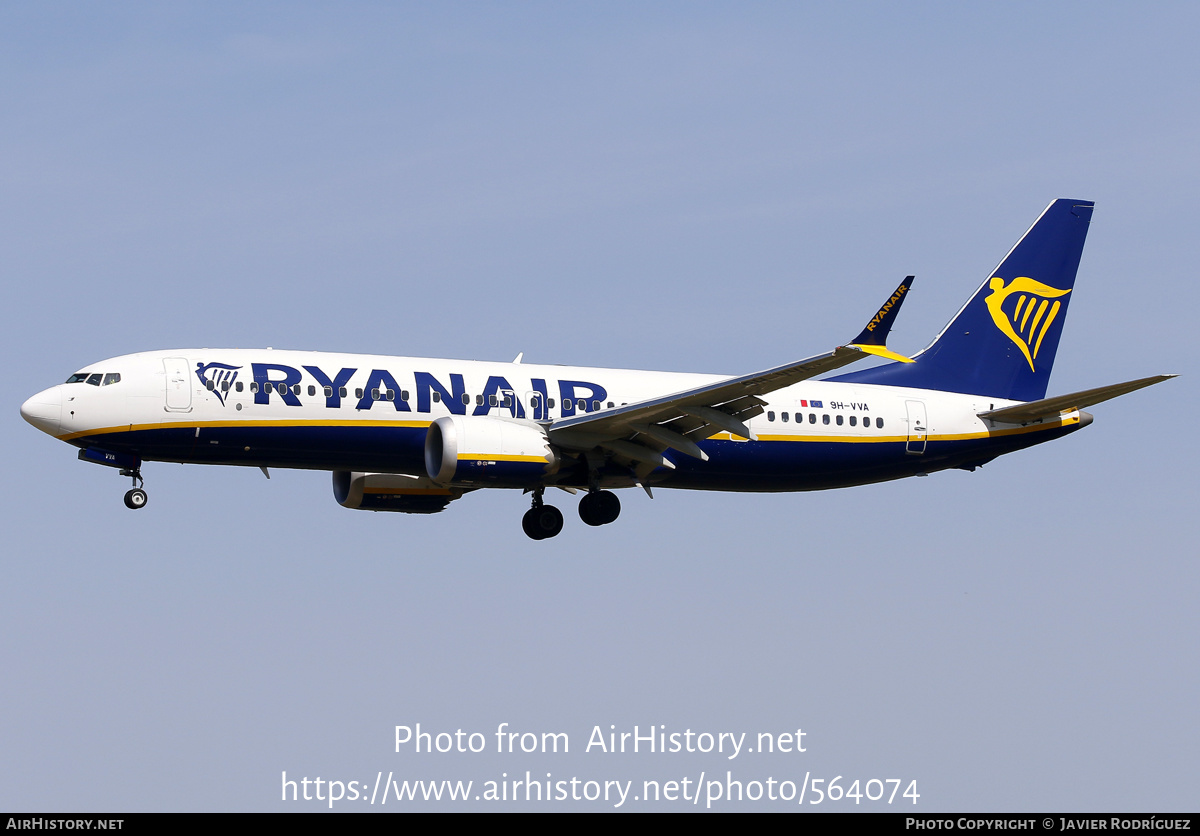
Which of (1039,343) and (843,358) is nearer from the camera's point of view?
(843,358)

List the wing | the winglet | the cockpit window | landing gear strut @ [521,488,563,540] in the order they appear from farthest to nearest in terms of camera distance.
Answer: landing gear strut @ [521,488,563,540] < the cockpit window < the wing < the winglet

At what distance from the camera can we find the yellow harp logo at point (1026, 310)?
44375 mm

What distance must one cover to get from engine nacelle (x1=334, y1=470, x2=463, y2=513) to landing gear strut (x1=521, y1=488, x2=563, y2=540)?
9.16 ft

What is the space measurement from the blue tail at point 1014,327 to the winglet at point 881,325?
1136cm

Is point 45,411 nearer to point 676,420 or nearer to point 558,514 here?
point 558,514

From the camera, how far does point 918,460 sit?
136 feet

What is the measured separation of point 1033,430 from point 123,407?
76.3 ft

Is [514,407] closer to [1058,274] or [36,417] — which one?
[36,417]

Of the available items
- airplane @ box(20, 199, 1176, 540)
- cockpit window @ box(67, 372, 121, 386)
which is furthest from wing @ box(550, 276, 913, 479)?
cockpit window @ box(67, 372, 121, 386)

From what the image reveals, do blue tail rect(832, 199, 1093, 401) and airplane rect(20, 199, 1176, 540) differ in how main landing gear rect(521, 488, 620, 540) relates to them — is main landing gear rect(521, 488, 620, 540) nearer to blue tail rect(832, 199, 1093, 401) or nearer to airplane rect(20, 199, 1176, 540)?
airplane rect(20, 199, 1176, 540)

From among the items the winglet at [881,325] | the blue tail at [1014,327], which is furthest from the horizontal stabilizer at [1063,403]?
the winglet at [881,325]

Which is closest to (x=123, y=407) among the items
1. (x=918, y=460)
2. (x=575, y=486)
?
(x=575, y=486)

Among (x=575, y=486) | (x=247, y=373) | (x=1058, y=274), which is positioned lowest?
(x=575, y=486)

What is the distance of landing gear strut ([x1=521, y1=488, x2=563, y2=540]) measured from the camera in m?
39.4
